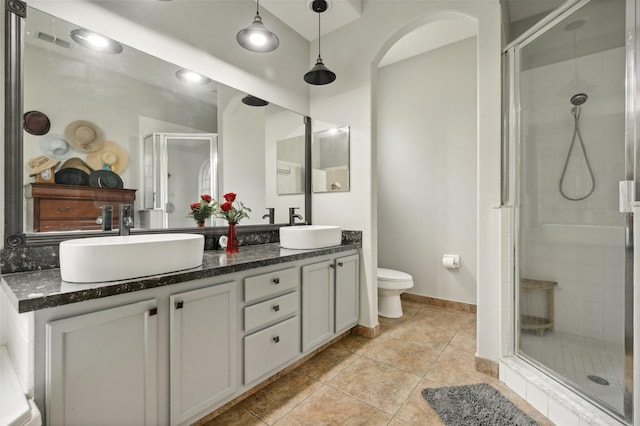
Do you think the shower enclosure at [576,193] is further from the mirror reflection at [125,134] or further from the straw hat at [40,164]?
the straw hat at [40,164]

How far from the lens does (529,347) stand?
6.14 feet

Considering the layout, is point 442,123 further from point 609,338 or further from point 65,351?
point 65,351

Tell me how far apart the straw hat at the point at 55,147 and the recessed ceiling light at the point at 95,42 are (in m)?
0.52

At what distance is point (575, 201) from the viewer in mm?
1795

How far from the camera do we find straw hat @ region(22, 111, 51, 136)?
1343 mm

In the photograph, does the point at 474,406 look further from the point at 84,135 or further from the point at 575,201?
the point at 84,135

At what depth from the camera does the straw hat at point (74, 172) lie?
1.45 m

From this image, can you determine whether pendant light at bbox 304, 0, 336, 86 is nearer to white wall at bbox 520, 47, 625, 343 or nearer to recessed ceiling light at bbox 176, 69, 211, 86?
recessed ceiling light at bbox 176, 69, 211, 86

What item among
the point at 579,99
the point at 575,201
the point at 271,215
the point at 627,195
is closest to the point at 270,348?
the point at 271,215

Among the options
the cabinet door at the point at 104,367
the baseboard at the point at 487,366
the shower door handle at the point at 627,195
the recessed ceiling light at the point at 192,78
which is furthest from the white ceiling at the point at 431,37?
the cabinet door at the point at 104,367

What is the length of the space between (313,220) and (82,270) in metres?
1.96

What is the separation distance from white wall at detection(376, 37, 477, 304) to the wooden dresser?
2.82m

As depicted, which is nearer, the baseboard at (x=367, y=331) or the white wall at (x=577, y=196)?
the white wall at (x=577, y=196)

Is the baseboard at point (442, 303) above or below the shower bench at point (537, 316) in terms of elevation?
below
